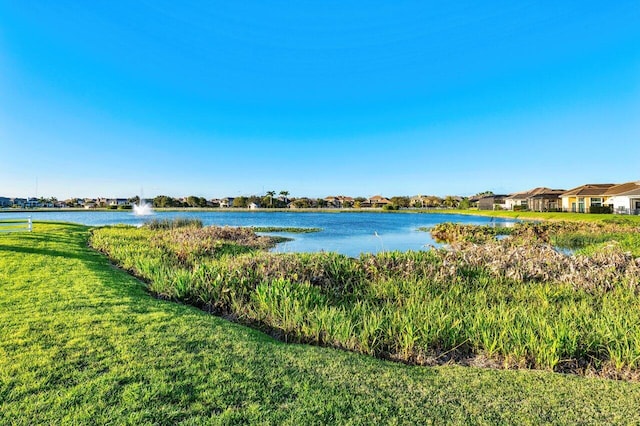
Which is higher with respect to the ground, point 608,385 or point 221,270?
point 221,270

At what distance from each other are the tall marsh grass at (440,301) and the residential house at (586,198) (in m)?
42.9

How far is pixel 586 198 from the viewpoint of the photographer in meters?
45.2

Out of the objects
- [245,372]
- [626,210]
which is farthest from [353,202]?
[245,372]

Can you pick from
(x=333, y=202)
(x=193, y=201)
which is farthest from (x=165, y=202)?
(x=333, y=202)

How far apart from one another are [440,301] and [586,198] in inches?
2000

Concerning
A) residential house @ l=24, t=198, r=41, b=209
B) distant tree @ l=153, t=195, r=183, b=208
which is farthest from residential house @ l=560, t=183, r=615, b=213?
residential house @ l=24, t=198, r=41, b=209

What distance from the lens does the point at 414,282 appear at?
24.8 feet

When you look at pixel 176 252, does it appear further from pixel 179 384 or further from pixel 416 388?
pixel 416 388

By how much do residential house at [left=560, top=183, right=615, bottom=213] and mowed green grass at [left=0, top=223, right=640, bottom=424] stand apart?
4866 cm

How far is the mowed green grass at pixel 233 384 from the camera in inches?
109

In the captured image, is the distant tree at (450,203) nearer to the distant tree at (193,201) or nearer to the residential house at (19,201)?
the distant tree at (193,201)

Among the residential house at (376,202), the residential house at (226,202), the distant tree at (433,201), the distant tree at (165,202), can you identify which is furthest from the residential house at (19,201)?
the distant tree at (433,201)

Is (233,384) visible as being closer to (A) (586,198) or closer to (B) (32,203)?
(A) (586,198)

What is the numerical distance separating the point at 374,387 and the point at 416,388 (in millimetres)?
387
